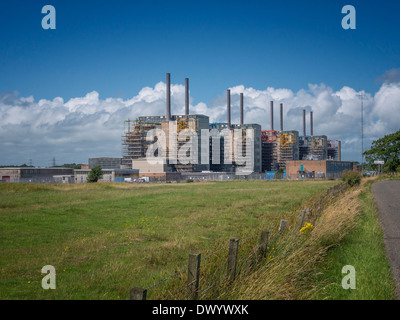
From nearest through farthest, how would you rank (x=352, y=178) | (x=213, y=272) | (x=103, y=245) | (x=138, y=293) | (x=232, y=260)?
(x=138, y=293)
(x=232, y=260)
(x=213, y=272)
(x=103, y=245)
(x=352, y=178)

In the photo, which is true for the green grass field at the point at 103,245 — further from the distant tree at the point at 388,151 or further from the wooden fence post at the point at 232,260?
the distant tree at the point at 388,151

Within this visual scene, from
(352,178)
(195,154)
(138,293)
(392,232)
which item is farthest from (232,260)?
(195,154)

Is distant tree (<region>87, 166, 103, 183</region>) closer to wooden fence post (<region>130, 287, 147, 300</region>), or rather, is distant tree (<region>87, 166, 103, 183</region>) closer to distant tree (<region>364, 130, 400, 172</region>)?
distant tree (<region>364, 130, 400, 172</region>)

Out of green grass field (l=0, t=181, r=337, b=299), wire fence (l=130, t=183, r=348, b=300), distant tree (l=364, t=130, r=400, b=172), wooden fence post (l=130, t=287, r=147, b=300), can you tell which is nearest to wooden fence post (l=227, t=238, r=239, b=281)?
wire fence (l=130, t=183, r=348, b=300)

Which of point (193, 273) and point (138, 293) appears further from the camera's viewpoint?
point (193, 273)

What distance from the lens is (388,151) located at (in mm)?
72438

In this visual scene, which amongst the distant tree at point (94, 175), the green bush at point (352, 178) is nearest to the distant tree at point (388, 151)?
the green bush at point (352, 178)

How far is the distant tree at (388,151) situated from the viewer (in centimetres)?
7194

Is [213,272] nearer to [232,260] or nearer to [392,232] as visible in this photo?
[232,260]

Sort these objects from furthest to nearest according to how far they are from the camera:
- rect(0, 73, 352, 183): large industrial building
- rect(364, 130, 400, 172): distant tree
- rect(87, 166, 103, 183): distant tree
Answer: rect(0, 73, 352, 183): large industrial building
rect(87, 166, 103, 183): distant tree
rect(364, 130, 400, 172): distant tree

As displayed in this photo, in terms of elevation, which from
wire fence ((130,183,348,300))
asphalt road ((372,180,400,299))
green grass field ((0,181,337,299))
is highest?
wire fence ((130,183,348,300))

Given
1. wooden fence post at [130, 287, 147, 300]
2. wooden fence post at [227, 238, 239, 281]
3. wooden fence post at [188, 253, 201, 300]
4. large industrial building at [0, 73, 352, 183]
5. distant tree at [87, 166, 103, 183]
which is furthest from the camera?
large industrial building at [0, 73, 352, 183]

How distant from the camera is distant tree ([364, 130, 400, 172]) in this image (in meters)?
71.9

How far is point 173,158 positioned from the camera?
10519 cm
